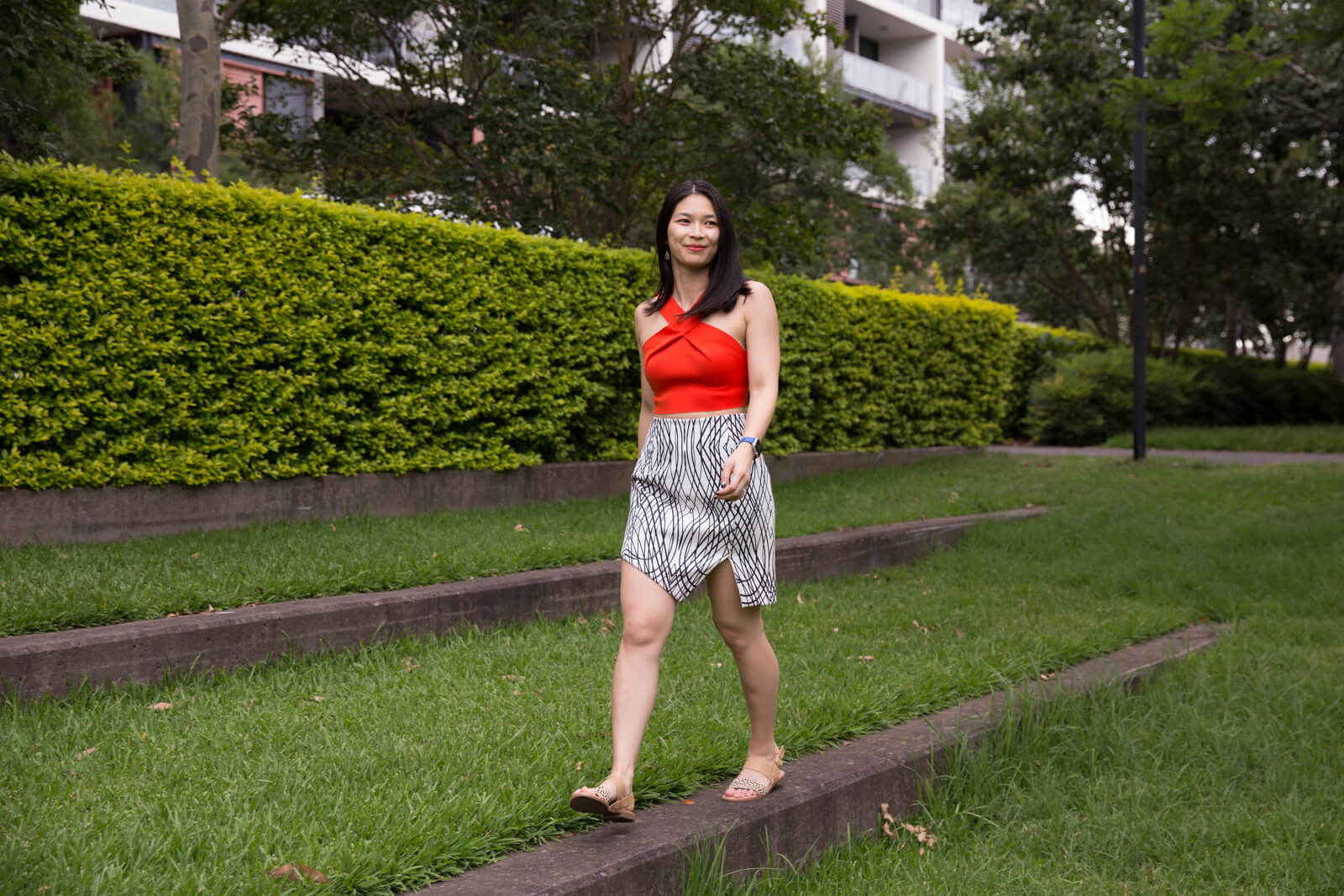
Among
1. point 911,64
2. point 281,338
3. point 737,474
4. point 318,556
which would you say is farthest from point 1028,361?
point 911,64

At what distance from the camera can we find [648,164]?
13250 millimetres

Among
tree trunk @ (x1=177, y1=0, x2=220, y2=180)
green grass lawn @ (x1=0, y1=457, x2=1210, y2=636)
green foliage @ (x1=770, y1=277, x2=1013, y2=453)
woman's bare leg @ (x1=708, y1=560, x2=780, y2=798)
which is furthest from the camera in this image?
green foliage @ (x1=770, y1=277, x2=1013, y2=453)

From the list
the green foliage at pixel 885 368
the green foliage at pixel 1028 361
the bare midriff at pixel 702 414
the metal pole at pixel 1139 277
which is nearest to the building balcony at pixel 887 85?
the green foliage at pixel 1028 361

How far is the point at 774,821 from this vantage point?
351 centimetres

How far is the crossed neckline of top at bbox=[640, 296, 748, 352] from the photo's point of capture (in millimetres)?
3543

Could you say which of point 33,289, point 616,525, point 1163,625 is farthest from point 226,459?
point 1163,625

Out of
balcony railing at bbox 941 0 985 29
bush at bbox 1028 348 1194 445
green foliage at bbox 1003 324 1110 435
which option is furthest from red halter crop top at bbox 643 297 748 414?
balcony railing at bbox 941 0 985 29

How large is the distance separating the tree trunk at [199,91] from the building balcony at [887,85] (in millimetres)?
24164

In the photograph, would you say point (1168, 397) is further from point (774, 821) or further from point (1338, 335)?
point (774, 821)

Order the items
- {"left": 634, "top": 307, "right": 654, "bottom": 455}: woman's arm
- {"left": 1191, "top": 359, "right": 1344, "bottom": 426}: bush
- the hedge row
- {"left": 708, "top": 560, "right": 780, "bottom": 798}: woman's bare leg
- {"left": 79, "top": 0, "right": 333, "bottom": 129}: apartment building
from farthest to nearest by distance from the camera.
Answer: {"left": 1191, "top": 359, "right": 1344, "bottom": 426}: bush
{"left": 79, "top": 0, "right": 333, "bottom": 129}: apartment building
the hedge row
{"left": 634, "top": 307, "right": 654, "bottom": 455}: woman's arm
{"left": 708, "top": 560, "right": 780, "bottom": 798}: woman's bare leg

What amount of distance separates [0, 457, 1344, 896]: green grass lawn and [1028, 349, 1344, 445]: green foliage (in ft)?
41.3

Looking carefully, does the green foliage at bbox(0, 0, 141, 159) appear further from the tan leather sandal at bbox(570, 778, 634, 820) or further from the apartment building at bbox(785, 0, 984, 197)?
the apartment building at bbox(785, 0, 984, 197)

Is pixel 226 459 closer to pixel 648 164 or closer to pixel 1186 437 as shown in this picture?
pixel 648 164

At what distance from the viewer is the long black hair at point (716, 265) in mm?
3545
